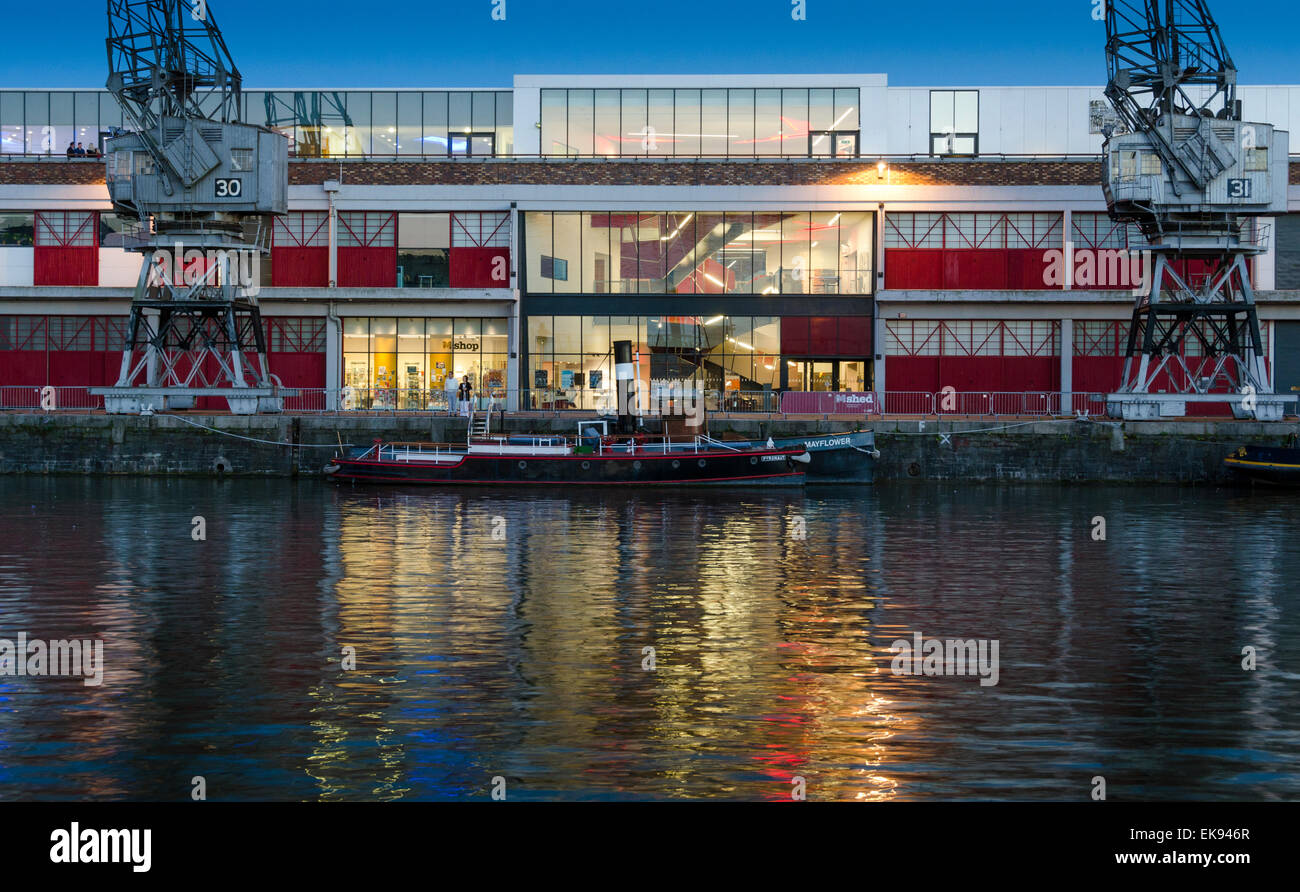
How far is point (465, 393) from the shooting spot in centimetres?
5962

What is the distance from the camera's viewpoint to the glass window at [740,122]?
222ft

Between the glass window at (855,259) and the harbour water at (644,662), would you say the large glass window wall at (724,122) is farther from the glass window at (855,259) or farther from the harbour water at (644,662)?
the harbour water at (644,662)

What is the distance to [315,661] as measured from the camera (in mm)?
17891

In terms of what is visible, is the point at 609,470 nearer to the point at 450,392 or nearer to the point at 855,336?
the point at 450,392

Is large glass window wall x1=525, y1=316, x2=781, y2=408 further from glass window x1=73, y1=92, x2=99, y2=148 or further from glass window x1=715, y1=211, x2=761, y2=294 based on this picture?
glass window x1=73, y1=92, x2=99, y2=148

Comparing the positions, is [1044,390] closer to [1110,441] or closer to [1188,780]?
[1110,441]

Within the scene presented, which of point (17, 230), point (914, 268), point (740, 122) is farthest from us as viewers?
point (740, 122)

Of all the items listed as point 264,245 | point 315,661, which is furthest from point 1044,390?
point 315,661

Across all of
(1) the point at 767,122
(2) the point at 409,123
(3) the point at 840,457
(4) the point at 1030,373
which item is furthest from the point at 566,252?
(4) the point at 1030,373

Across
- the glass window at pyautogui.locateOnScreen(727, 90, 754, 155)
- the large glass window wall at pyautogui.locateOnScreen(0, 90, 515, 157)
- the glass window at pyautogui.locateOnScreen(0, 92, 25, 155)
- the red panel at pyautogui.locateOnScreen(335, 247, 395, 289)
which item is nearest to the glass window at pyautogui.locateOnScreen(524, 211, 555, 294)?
the red panel at pyautogui.locateOnScreen(335, 247, 395, 289)

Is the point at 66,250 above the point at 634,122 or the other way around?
the other way around

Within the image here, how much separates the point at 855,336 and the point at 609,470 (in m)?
20.1

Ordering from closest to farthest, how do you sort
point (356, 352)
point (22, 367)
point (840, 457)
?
point (840, 457) < point (356, 352) < point (22, 367)

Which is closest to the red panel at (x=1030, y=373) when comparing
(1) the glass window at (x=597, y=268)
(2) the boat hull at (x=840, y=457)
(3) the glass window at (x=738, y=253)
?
(3) the glass window at (x=738, y=253)
